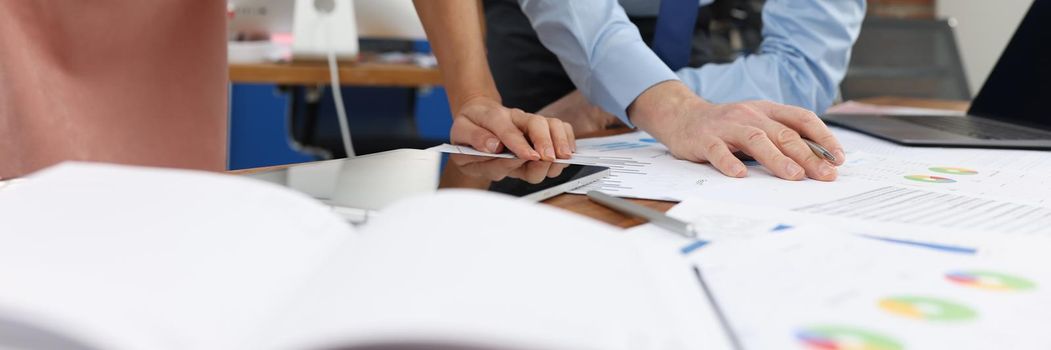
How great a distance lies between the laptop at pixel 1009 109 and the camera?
3.44 ft

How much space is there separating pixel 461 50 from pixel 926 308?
0.68 m

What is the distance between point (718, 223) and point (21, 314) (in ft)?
1.19

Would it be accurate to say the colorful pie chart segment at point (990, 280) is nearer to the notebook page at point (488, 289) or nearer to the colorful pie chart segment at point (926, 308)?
Answer: the colorful pie chart segment at point (926, 308)

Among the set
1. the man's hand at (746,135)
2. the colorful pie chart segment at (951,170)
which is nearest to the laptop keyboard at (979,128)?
the colorful pie chart segment at (951,170)

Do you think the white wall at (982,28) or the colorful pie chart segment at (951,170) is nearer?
the colorful pie chart segment at (951,170)

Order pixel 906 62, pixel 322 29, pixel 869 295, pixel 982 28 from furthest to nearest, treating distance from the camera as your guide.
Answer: pixel 982 28 → pixel 906 62 → pixel 322 29 → pixel 869 295

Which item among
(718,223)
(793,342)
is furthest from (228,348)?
(718,223)

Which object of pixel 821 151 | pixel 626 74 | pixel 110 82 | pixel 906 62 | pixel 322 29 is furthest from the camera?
pixel 906 62

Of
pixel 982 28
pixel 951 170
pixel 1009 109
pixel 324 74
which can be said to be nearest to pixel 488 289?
pixel 951 170

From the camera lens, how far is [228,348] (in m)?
0.26

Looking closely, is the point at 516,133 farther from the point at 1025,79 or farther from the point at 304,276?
the point at 1025,79

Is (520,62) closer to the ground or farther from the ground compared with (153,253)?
closer to the ground

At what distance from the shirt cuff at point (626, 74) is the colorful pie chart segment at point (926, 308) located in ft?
1.77

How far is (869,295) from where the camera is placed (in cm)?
37
